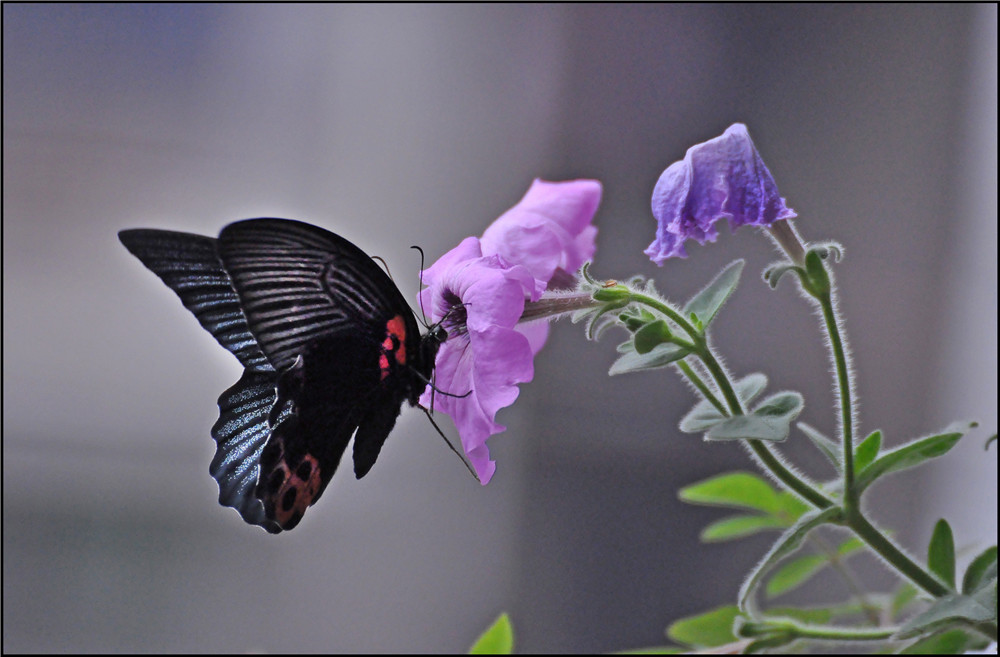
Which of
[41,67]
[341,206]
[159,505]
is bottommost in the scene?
[159,505]

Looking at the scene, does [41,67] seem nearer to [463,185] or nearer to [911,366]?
[463,185]

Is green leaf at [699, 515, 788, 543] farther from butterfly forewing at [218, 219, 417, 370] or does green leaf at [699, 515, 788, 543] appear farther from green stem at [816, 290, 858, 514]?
butterfly forewing at [218, 219, 417, 370]

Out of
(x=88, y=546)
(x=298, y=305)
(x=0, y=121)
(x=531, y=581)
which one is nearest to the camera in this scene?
(x=298, y=305)

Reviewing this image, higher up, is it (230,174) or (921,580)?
(230,174)

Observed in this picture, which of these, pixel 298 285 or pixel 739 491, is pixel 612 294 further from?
pixel 739 491

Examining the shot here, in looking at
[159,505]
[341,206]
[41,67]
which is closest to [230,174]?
[341,206]

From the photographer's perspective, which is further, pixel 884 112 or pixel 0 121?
pixel 884 112

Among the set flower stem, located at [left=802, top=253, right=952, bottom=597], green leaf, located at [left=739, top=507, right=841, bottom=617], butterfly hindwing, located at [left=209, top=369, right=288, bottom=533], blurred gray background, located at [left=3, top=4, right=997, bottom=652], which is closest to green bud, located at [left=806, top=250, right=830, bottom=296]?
flower stem, located at [left=802, top=253, right=952, bottom=597]

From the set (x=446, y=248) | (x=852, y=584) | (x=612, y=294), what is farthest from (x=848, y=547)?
(x=446, y=248)
